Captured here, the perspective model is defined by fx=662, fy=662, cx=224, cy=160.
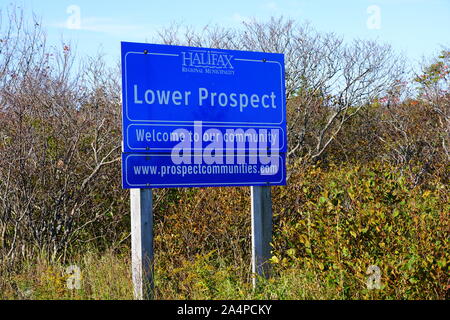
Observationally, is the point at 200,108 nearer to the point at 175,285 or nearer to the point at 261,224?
the point at 261,224

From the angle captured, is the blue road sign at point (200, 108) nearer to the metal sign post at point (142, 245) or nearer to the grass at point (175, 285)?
the metal sign post at point (142, 245)

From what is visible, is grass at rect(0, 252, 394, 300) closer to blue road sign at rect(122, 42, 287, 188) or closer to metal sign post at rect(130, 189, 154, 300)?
metal sign post at rect(130, 189, 154, 300)

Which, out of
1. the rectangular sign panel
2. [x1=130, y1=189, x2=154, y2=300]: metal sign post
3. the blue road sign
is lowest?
[x1=130, y1=189, x2=154, y2=300]: metal sign post

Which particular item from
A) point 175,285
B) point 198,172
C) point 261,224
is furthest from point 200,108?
point 175,285

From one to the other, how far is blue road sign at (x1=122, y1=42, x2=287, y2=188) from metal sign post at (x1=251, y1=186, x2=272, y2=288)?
136 mm

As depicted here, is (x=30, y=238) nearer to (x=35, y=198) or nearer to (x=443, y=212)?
(x=35, y=198)

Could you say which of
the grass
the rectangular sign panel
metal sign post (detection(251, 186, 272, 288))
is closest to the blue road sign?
the rectangular sign panel

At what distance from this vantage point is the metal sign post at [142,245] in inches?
212

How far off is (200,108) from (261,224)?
1.25m

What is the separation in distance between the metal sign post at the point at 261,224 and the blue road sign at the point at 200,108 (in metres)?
0.14

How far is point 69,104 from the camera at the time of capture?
29.2ft

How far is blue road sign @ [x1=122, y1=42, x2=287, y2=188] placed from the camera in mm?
5605

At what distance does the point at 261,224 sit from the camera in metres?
6.20
